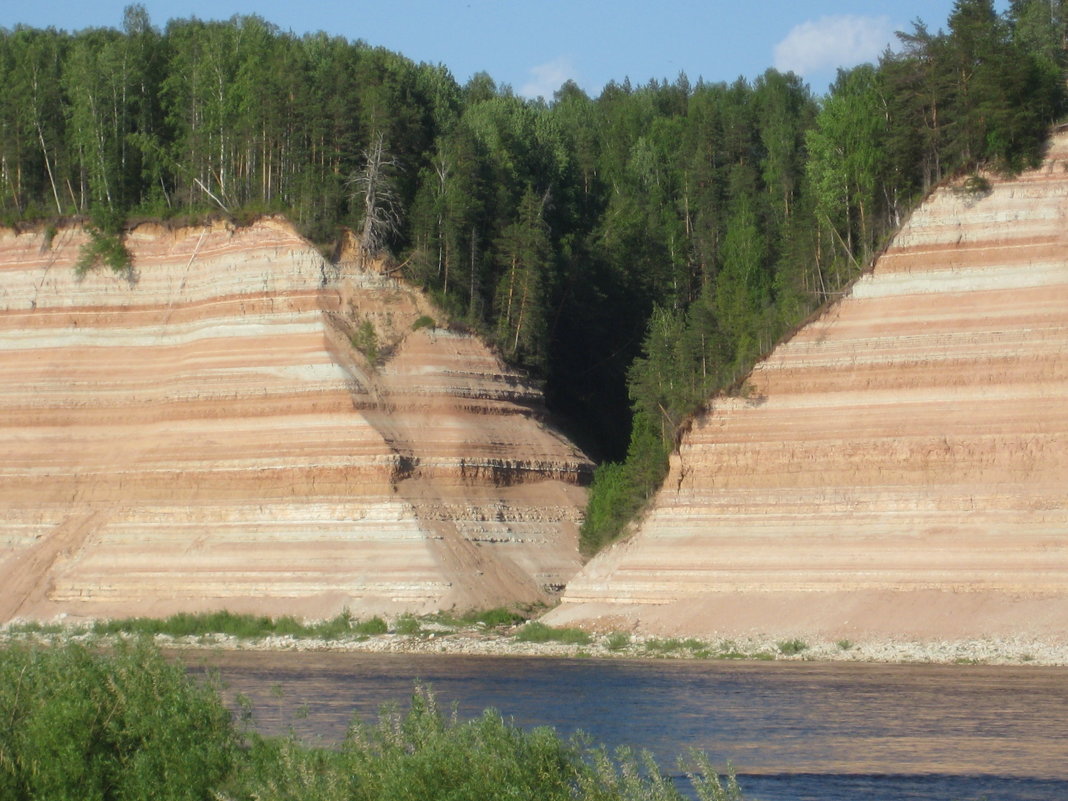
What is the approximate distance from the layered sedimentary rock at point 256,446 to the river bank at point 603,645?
2.06m

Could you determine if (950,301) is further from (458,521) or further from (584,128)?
(584,128)

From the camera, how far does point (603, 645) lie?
4378 cm

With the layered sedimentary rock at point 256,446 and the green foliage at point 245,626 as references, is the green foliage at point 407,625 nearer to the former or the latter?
the green foliage at point 245,626

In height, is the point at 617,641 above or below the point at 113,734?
below

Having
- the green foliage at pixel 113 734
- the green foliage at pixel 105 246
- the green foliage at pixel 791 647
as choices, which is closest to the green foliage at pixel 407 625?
the green foliage at pixel 791 647

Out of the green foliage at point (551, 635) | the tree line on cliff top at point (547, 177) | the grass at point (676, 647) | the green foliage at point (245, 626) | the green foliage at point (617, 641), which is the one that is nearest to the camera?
the grass at point (676, 647)

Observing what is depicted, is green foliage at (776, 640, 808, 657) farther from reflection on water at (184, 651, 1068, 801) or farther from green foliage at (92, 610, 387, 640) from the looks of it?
green foliage at (92, 610, 387, 640)

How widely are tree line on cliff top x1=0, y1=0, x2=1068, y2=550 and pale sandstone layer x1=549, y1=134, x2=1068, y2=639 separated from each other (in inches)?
55.7

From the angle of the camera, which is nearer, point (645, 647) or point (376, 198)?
point (645, 647)

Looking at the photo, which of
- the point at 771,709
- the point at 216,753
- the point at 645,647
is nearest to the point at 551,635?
the point at 645,647

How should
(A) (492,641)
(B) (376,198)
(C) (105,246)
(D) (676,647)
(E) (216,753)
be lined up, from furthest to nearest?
(C) (105,246), (B) (376,198), (A) (492,641), (D) (676,647), (E) (216,753)

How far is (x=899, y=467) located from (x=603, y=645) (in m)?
9.65

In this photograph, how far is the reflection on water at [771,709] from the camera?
80.8 ft

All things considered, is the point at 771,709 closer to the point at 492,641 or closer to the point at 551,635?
the point at 492,641
